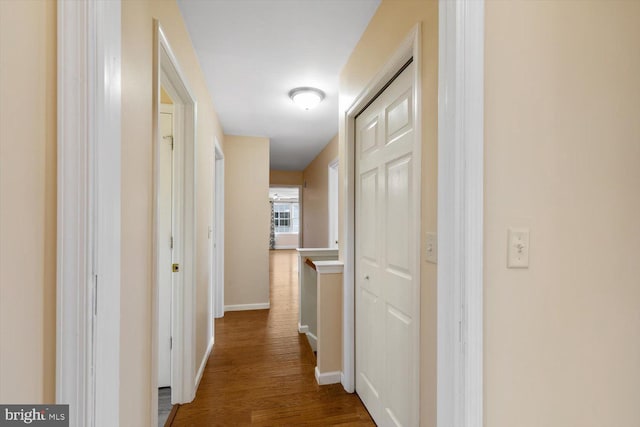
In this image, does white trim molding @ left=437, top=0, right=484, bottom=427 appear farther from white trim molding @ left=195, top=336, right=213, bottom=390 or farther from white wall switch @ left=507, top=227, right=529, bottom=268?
white trim molding @ left=195, top=336, right=213, bottom=390

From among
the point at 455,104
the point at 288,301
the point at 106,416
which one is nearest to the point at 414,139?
the point at 455,104

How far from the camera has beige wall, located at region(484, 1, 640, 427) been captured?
0.78m

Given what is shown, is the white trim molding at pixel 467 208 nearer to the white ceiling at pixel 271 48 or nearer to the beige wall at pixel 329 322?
the white ceiling at pixel 271 48

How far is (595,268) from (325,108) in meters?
2.61

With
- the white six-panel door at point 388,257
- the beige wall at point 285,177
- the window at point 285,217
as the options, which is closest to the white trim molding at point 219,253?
the white six-panel door at point 388,257

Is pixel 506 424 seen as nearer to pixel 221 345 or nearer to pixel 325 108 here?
pixel 221 345

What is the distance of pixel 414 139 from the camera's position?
1192mm

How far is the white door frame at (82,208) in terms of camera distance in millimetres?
569

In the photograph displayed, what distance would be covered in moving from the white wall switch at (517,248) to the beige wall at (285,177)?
614 cm

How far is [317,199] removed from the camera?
5262 millimetres

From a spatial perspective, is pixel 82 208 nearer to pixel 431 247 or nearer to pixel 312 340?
pixel 431 247

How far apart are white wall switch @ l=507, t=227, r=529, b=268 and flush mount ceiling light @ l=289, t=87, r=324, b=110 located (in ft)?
7.19

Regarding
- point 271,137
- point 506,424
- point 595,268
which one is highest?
point 271,137

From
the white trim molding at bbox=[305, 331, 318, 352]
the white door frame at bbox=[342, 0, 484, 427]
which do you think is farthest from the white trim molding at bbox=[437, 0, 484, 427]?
the white trim molding at bbox=[305, 331, 318, 352]
